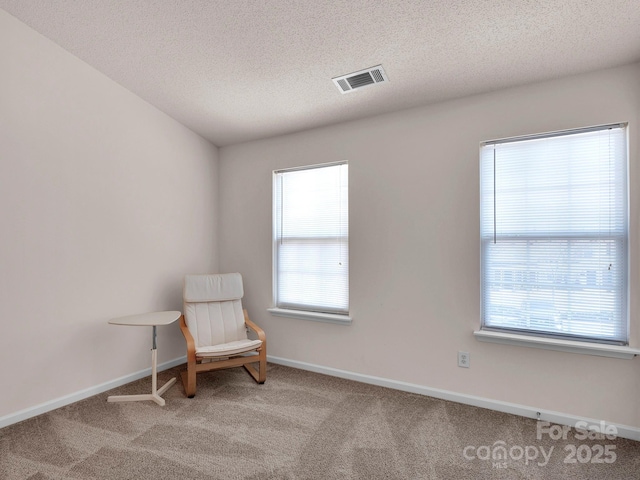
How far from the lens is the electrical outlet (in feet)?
8.47

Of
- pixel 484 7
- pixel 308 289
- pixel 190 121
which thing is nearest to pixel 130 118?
pixel 190 121

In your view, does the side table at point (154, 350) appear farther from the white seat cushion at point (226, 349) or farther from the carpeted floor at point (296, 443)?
the white seat cushion at point (226, 349)

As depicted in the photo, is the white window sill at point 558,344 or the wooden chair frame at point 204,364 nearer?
the white window sill at point 558,344

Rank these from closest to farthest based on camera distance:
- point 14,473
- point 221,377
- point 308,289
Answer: point 14,473 < point 221,377 < point 308,289

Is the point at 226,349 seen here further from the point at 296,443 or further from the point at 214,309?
the point at 296,443

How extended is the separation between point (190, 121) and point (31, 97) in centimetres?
132

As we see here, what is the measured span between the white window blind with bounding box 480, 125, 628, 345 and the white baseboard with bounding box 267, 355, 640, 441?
0.55m

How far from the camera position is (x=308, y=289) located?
3404 mm

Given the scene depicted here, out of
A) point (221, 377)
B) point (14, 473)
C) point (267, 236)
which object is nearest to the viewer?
point (14, 473)

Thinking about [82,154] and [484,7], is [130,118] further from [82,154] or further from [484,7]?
[484,7]

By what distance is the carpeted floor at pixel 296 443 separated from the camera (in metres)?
1.83

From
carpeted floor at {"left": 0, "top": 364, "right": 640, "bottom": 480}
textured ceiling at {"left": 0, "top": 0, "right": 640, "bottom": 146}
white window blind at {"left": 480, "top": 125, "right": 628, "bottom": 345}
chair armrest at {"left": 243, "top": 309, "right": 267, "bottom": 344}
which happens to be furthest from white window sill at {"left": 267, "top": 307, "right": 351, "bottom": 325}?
textured ceiling at {"left": 0, "top": 0, "right": 640, "bottom": 146}

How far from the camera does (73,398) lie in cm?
260

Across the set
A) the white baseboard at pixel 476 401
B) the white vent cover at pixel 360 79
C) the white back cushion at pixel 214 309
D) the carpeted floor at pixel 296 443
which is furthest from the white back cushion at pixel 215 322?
the white vent cover at pixel 360 79
